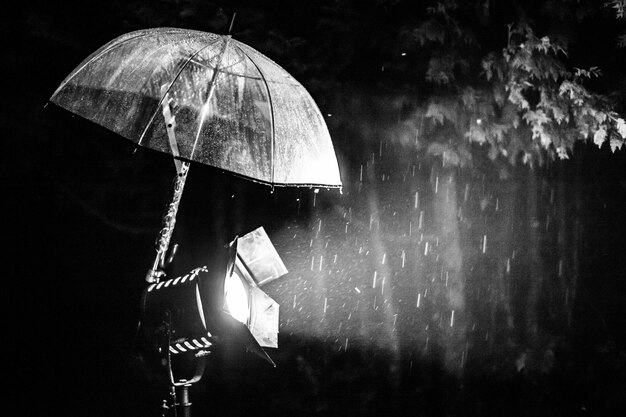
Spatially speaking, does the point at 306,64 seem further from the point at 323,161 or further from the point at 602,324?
the point at 602,324

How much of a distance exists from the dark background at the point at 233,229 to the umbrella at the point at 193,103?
1863mm

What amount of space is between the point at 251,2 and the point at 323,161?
2408 millimetres

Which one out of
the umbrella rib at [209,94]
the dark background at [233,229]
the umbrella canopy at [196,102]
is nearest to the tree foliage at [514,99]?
the dark background at [233,229]

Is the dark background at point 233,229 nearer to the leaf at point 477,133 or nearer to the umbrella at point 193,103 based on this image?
the leaf at point 477,133

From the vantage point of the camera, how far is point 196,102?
8.54ft

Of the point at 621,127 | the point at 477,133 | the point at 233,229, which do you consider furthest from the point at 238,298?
the point at 621,127

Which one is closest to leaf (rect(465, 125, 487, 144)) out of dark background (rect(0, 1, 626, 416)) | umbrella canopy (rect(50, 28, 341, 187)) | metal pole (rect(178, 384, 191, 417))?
dark background (rect(0, 1, 626, 416))

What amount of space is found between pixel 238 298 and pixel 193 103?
3.13 feet

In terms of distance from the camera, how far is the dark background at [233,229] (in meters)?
4.68

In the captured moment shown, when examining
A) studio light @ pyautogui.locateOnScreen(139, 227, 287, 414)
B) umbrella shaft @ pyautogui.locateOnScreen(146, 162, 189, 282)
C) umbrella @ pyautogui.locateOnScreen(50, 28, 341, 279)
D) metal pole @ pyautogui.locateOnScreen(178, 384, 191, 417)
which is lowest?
metal pole @ pyautogui.locateOnScreen(178, 384, 191, 417)

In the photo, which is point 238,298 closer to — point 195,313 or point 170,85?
point 195,313

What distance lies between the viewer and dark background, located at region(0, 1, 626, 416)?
4.68 meters

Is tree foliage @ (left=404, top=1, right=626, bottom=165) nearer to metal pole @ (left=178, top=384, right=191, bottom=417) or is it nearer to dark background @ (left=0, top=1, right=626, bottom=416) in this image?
dark background @ (left=0, top=1, right=626, bottom=416)

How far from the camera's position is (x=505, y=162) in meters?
5.71
